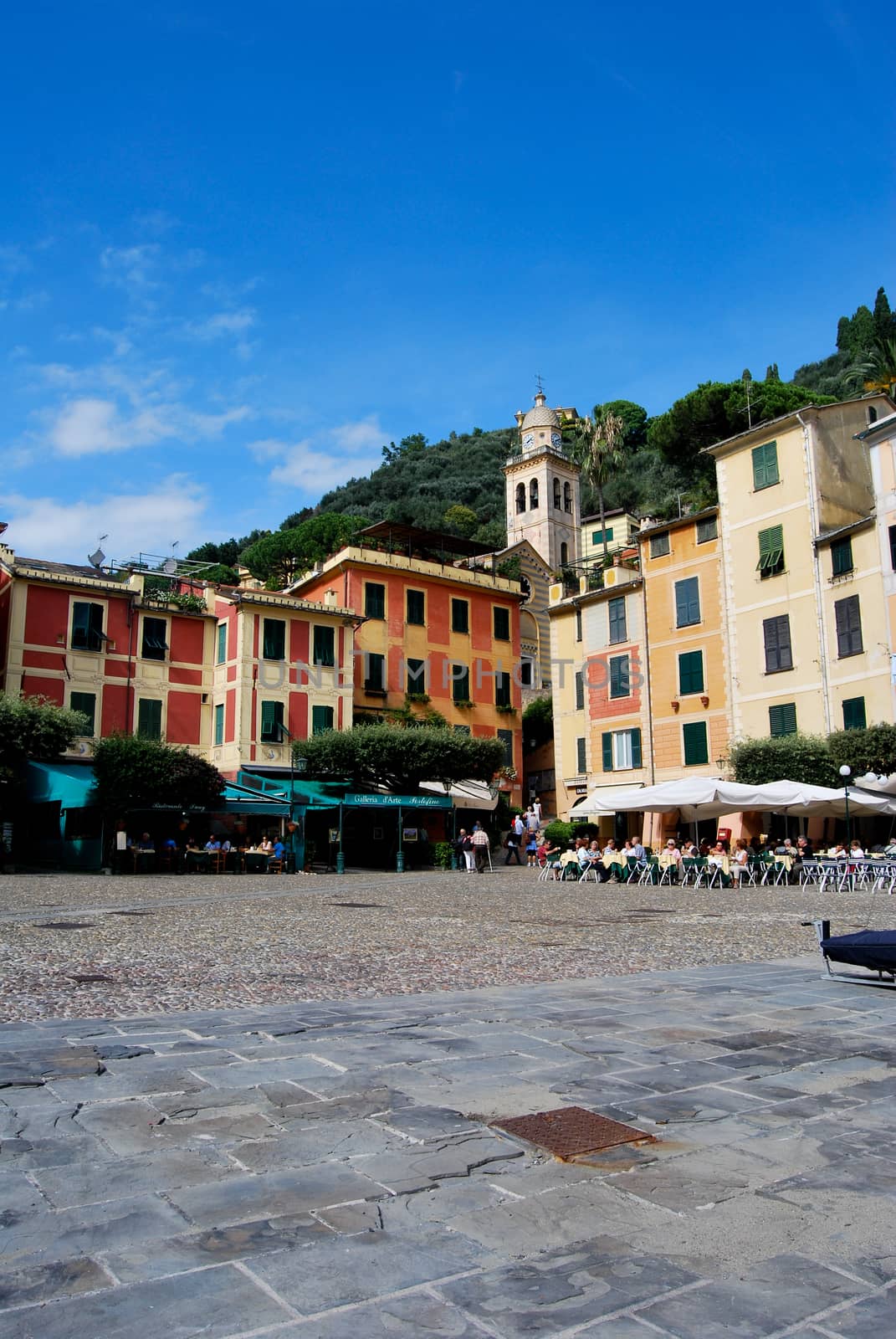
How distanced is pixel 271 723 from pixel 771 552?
18.5m

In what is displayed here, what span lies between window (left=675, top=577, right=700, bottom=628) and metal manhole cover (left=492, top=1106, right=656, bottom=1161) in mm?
30895

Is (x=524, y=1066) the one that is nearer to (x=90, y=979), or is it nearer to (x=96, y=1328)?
(x=96, y=1328)

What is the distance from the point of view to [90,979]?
26.1 feet

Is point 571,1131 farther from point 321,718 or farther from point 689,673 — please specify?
point 321,718

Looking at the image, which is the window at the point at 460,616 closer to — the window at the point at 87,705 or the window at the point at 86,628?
the window at the point at 86,628

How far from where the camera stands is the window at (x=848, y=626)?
28125 millimetres

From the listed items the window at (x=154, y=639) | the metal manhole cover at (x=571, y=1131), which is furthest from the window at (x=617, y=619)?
the metal manhole cover at (x=571, y=1131)

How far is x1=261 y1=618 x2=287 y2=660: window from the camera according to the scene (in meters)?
36.8

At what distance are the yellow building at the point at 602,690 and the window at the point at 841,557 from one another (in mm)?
8046

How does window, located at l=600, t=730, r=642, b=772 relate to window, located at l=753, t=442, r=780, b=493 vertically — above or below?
below

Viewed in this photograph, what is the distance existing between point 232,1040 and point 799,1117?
3.06m

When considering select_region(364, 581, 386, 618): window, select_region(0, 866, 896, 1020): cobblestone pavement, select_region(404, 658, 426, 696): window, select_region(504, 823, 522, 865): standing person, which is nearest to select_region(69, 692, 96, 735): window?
select_region(364, 581, 386, 618): window

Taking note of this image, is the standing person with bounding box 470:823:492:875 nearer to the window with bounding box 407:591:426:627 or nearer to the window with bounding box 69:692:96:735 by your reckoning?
the window with bounding box 407:591:426:627

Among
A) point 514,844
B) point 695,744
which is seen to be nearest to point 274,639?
point 514,844
